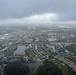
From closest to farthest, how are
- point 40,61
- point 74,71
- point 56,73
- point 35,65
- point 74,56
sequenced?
1. point 56,73
2. point 74,71
3. point 35,65
4. point 40,61
5. point 74,56

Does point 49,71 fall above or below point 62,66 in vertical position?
above

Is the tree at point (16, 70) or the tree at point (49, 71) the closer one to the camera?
the tree at point (49, 71)

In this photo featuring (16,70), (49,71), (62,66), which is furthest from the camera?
(62,66)

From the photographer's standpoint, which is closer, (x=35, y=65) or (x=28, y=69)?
(x=28, y=69)

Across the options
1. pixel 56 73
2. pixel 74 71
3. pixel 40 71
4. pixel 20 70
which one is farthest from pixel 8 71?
pixel 74 71

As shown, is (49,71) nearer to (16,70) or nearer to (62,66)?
(62,66)

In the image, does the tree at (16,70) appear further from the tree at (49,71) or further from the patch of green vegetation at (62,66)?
the patch of green vegetation at (62,66)

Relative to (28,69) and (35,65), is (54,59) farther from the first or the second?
(28,69)

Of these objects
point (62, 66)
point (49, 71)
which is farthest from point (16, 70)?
point (62, 66)

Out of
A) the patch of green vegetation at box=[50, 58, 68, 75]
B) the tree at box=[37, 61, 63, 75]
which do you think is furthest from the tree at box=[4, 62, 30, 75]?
the patch of green vegetation at box=[50, 58, 68, 75]

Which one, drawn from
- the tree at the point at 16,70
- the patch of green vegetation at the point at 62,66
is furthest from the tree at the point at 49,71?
the tree at the point at 16,70

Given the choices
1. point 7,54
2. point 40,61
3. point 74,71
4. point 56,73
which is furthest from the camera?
point 7,54
